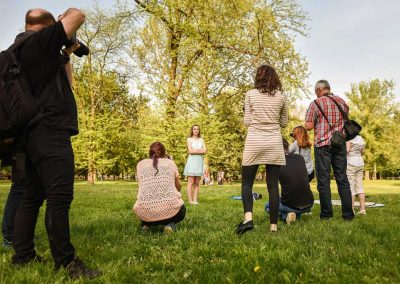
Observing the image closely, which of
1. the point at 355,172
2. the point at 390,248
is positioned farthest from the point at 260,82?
the point at 355,172

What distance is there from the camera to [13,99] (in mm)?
2832

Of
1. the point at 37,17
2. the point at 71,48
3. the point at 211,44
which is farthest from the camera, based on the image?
the point at 211,44

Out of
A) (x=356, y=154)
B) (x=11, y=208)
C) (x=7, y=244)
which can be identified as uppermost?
(x=356, y=154)

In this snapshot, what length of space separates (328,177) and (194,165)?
4114 mm

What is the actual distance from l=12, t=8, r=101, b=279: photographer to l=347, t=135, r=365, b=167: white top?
6.48 meters

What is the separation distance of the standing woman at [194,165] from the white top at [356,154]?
11.3 ft

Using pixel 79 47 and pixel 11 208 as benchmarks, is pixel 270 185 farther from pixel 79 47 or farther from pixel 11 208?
pixel 11 208

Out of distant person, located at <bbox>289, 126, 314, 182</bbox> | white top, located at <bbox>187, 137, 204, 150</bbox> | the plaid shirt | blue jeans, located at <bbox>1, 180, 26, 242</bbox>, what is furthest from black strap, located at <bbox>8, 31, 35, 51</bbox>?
white top, located at <bbox>187, 137, 204, 150</bbox>

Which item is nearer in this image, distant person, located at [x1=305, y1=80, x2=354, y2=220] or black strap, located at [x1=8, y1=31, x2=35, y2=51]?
black strap, located at [x1=8, y1=31, x2=35, y2=51]

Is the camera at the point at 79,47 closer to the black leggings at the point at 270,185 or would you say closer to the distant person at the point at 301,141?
the black leggings at the point at 270,185

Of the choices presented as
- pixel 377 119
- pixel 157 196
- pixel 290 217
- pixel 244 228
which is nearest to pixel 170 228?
pixel 157 196

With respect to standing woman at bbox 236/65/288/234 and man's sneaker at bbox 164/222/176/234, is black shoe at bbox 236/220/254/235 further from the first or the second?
man's sneaker at bbox 164/222/176/234

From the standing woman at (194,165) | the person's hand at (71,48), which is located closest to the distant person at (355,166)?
the standing woman at (194,165)

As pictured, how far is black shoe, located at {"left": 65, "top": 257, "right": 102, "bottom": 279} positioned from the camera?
2883 mm
